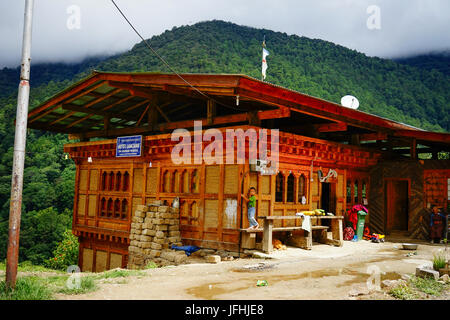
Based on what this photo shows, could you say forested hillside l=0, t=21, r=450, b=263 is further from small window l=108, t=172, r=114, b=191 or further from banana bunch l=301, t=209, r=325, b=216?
banana bunch l=301, t=209, r=325, b=216

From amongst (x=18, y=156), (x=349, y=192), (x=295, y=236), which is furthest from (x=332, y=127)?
(x=18, y=156)

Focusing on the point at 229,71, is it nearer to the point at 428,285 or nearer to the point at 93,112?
the point at 93,112

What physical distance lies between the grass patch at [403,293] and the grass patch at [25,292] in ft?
17.5

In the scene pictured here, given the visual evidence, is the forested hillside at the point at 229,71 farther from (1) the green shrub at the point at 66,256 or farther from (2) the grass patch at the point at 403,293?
(2) the grass patch at the point at 403,293

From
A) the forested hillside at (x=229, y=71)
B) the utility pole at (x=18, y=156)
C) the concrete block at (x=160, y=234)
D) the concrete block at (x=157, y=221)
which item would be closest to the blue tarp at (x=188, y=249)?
the concrete block at (x=160, y=234)

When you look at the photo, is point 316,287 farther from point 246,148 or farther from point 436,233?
point 436,233

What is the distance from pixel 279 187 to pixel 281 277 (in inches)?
201

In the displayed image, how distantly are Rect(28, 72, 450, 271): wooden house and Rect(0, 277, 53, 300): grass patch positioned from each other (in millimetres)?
5965

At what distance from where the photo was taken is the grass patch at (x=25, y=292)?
19.8 feet

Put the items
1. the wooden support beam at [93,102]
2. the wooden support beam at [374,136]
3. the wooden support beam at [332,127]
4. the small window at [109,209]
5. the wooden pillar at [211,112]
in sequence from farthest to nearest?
the small window at [109,209] → the wooden support beam at [374,136] → the wooden support beam at [93,102] → the wooden support beam at [332,127] → the wooden pillar at [211,112]

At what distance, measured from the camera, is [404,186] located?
20500 millimetres

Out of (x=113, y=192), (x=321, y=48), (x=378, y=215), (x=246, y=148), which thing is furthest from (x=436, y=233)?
(x=321, y=48)

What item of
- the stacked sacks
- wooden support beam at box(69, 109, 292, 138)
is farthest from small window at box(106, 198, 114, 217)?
the stacked sacks

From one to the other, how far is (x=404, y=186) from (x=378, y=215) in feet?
14.3
